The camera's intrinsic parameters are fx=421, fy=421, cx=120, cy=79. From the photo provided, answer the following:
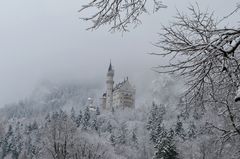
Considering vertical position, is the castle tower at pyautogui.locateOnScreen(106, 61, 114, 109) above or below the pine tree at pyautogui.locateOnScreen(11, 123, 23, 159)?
above

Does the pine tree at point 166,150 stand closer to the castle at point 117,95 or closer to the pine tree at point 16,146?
the pine tree at point 16,146

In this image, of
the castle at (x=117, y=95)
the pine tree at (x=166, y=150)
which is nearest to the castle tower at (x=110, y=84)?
the castle at (x=117, y=95)

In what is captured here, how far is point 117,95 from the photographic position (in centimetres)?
16550

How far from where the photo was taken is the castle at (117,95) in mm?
164250

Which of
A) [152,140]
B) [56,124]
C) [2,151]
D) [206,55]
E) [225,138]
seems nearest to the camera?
[206,55]

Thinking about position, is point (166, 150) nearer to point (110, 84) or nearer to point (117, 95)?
point (117, 95)

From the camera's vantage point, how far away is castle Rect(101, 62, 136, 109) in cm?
16425

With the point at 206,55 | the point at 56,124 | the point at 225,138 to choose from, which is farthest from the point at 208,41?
the point at 56,124

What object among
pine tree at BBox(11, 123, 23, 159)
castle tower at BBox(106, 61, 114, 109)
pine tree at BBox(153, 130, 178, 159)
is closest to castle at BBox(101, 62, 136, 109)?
castle tower at BBox(106, 61, 114, 109)

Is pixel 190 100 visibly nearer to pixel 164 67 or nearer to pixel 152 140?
pixel 164 67

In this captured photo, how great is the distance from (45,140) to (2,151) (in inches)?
2932

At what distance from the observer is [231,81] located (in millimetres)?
5793

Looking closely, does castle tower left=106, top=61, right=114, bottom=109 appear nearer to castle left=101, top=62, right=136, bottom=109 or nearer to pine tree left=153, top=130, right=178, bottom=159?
castle left=101, top=62, right=136, bottom=109

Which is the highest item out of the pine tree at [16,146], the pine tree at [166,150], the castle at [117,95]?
the castle at [117,95]
